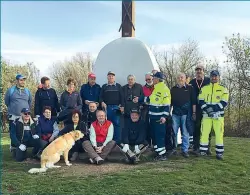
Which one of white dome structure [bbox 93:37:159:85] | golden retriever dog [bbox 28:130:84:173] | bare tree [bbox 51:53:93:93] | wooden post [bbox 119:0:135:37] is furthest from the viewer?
bare tree [bbox 51:53:93:93]

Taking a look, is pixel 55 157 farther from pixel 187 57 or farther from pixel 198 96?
pixel 187 57

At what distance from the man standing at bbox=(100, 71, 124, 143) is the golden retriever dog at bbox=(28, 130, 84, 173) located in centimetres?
92

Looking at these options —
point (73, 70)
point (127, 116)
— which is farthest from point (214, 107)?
point (73, 70)

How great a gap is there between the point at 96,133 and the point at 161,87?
5.37 feet

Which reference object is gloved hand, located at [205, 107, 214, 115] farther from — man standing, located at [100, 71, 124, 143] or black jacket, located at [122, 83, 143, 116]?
man standing, located at [100, 71, 124, 143]

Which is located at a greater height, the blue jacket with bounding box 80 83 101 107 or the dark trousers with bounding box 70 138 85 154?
the blue jacket with bounding box 80 83 101 107

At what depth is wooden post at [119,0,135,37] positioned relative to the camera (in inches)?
386

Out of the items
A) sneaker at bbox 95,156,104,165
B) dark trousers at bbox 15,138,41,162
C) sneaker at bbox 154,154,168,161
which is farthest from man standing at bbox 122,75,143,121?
dark trousers at bbox 15,138,41,162

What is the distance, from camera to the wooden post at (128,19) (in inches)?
386

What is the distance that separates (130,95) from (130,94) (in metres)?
0.02

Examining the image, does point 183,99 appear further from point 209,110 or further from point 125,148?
point 125,148

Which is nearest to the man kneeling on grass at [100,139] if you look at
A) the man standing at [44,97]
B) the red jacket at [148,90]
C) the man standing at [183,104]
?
the red jacket at [148,90]

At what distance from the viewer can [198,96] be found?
296 inches

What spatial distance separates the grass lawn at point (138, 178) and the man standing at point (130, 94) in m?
1.28
